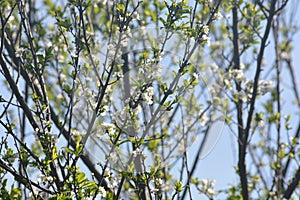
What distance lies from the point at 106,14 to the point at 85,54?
53.7 inches

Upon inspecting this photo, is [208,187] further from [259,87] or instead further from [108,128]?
[108,128]

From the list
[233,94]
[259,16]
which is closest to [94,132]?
[233,94]

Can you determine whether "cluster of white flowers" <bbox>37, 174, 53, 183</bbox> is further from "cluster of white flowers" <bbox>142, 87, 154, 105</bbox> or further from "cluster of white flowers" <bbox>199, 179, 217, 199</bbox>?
A: "cluster of white flowers" <bbox>199, 179, 217, 199</bbox>

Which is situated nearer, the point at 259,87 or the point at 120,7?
the point at 120,7

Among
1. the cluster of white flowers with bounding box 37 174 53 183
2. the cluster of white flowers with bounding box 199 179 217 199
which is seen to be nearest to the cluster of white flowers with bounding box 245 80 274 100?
the cluster of white flowers with bounding box 199 179 217 199

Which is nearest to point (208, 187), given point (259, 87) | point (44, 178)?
point (259, 87)

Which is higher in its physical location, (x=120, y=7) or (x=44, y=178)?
(x=120, y=7)

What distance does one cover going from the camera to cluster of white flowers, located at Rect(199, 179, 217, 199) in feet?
12.9

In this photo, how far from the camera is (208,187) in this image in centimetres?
395

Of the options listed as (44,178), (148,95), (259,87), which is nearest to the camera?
(44,178)

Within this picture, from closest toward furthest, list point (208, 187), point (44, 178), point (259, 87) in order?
1. point (44, 178)
2. point (259, 87)
3. point (208, 187)

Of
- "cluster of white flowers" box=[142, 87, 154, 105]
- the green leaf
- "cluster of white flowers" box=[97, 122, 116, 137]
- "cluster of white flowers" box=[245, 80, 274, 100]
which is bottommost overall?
"cluster of white flowers" box=[97, 122, 116, 137]

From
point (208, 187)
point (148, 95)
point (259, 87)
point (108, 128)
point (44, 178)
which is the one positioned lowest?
point (44, 178)

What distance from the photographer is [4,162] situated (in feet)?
8.76
